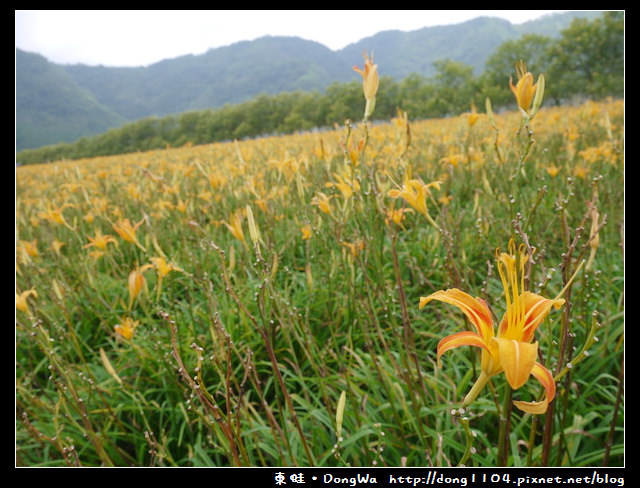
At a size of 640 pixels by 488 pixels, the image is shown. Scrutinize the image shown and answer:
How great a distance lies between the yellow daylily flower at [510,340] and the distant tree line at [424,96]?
56.6 feet

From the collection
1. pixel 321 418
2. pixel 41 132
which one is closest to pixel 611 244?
pixel 321 418

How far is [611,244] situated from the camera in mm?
2002

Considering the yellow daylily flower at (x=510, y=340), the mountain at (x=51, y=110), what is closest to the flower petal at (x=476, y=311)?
the yellow daylily flower at (x=510, y=340)

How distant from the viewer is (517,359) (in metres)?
0.45

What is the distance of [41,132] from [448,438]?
402 feet

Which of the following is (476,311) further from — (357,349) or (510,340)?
(357,349)

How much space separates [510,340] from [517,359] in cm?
3

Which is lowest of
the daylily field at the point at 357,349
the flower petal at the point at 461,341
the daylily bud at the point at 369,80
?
the daylily field at the point at 357,349

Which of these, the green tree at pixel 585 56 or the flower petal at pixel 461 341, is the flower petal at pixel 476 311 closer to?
the flower petal at pixel 461 341

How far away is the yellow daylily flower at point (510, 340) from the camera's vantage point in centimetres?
45

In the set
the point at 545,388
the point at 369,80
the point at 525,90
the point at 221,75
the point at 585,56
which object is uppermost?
the point at 221,75

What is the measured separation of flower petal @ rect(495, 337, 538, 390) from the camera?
0.44 metres

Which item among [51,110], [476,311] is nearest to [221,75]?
[51,110]
